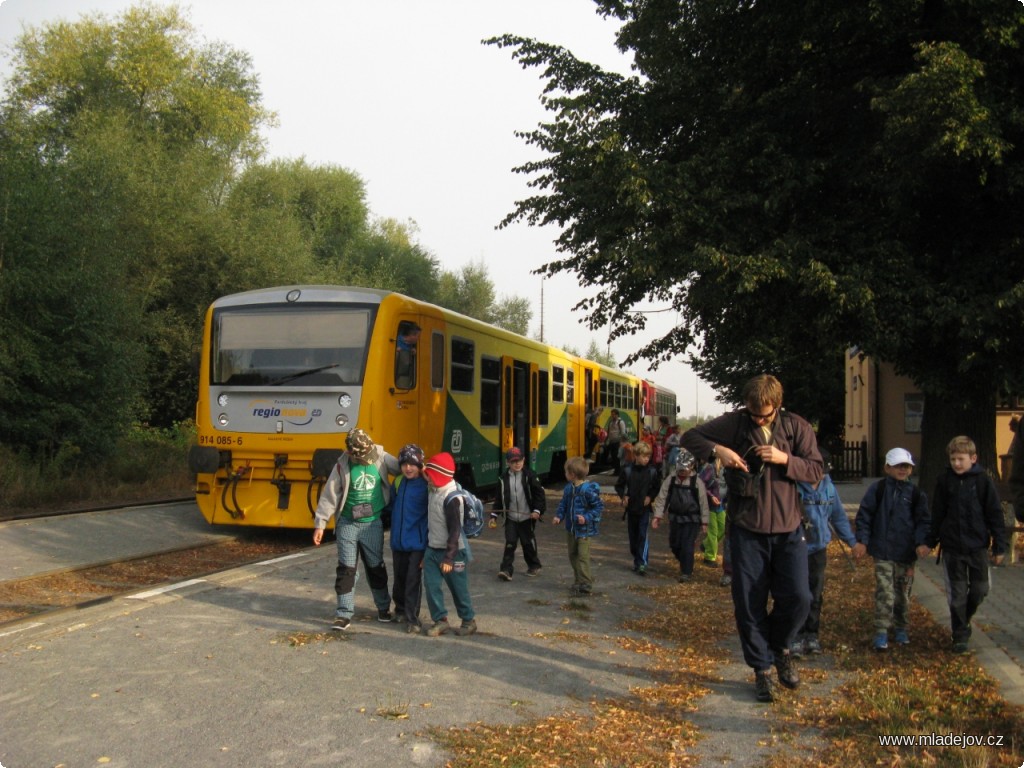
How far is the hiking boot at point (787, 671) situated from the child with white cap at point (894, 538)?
1376 mm

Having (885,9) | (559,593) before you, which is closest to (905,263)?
(885,9)

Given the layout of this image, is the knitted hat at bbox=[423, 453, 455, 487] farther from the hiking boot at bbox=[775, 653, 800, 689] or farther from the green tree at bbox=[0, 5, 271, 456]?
the green tree at bbox=[0, 5, 271, 456]

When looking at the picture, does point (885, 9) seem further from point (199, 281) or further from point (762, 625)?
point (199, 281)

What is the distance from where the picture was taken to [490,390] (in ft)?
53.6

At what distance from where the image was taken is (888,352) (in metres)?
12.2

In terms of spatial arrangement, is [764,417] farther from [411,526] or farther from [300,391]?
[300,391]

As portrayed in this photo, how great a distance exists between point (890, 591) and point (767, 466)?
2.10 meters

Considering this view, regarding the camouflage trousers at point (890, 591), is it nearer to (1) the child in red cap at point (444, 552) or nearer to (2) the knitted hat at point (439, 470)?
(1) the child in red cap at point (444, 552)

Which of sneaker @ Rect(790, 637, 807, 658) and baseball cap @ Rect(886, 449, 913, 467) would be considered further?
baseball cap @ Rect(886, 449, 913, 467)

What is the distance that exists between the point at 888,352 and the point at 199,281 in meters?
22.9

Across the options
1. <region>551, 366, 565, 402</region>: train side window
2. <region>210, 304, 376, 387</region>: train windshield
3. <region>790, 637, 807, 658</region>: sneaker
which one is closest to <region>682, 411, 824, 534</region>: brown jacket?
<region>790, 637, 807, 658</region>: sneaker

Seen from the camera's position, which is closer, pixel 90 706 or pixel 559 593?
pixel 90 706

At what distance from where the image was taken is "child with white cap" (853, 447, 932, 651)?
7.17m

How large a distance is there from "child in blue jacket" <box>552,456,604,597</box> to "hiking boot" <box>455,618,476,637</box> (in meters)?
2.04
